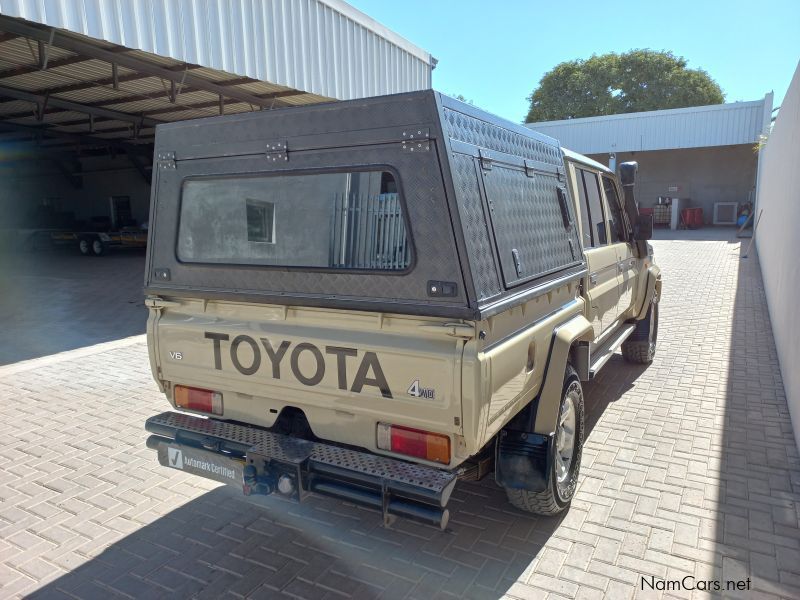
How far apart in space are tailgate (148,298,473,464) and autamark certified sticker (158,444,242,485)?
0.91 ft

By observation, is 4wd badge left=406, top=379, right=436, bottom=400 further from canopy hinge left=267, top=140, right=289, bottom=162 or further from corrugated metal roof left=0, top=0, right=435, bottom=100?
corrugated metal roof left=0, top=0, right=435, bottom=100

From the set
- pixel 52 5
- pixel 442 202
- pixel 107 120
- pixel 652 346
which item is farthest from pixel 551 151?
pixel 107 120

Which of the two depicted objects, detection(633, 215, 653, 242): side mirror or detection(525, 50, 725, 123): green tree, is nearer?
detection(633, 215, 653, 242): side mirror

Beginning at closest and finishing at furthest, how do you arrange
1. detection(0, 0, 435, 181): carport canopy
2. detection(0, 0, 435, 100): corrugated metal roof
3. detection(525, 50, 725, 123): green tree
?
detection(0, 0, 435, 100): corrugated metal roof < detection(0, 0, 435, 181): carport canopy < detection(525, 50, 725, 123): green tree

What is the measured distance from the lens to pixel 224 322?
120 inches

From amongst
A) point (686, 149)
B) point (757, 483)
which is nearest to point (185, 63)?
point (757, 483)

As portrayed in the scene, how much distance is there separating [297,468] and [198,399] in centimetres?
93

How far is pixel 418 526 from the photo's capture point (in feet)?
11.1

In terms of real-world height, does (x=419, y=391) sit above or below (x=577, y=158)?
below

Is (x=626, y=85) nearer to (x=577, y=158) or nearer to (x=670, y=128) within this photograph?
(x=670, y=128)

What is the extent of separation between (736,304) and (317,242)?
9.40 meters

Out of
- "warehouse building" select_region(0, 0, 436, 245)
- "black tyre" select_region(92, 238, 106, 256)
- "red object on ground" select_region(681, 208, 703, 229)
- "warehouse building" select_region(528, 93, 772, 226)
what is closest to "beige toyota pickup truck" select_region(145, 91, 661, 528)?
"warehouse building" select_region(0, 0, 436, 245)

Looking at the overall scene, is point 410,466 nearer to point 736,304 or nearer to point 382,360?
point 382,360

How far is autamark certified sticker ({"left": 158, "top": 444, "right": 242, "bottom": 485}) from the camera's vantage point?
288 cm
